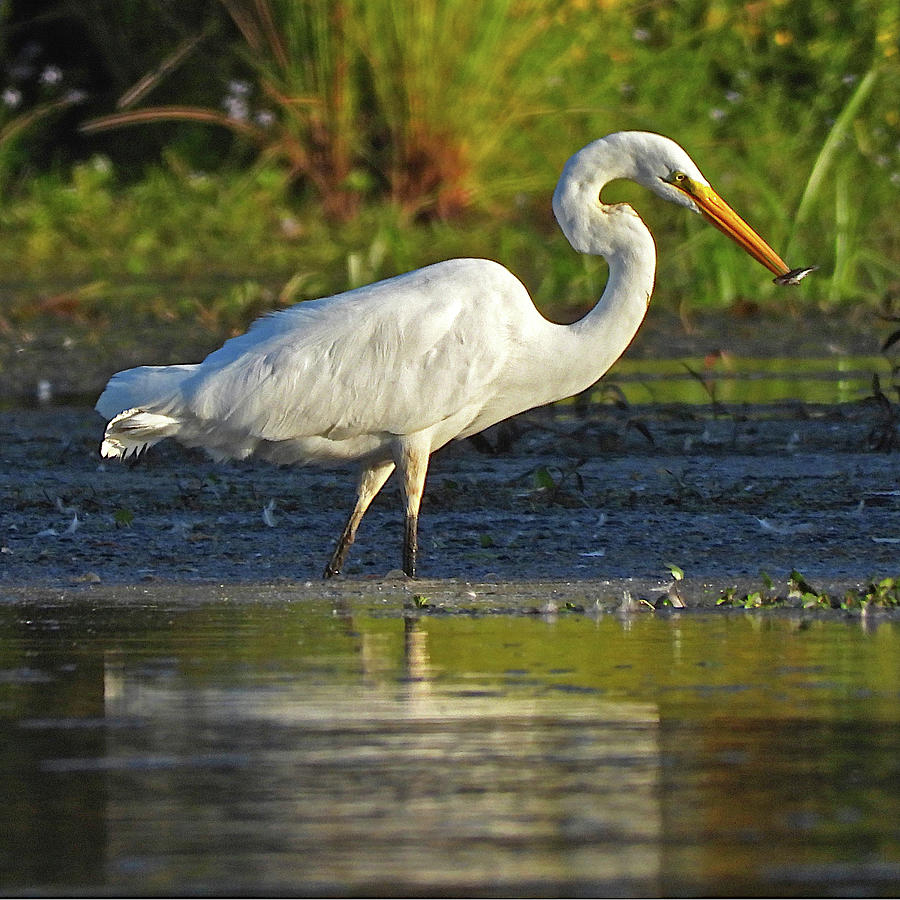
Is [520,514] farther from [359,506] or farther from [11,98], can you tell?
[11,98]

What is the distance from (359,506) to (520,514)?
801 mm

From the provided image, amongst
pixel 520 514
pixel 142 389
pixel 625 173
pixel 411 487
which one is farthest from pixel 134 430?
pixel 625 173

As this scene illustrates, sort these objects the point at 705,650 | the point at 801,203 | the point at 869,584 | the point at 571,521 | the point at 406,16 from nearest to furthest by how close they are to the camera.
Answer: the point at 705,650, the point at 869,584, the point at 571,521, the point at 801,203, the point at 406,16

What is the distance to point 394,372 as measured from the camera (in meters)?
6.21

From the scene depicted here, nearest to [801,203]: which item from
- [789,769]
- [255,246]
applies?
[255,246]

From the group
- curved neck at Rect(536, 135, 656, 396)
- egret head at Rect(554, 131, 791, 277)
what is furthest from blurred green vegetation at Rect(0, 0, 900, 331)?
curved neck at Rect(536, 135, 656, 396)

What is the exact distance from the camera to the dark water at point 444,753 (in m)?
3.36

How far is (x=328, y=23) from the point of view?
552 inches

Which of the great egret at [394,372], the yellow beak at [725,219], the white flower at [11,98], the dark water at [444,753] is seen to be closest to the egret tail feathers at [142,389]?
the great egret at [394,372]

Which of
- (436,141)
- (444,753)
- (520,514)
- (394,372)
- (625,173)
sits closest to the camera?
(444,753)

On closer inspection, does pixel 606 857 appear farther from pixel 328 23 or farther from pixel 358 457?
pixel 328 23

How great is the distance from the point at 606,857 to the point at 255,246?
11.5 metres

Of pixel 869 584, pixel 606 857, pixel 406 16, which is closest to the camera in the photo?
pixel 606 857

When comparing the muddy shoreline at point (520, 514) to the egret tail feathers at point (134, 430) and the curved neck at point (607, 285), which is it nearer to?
the egret tail feathers at point (134, 430)
